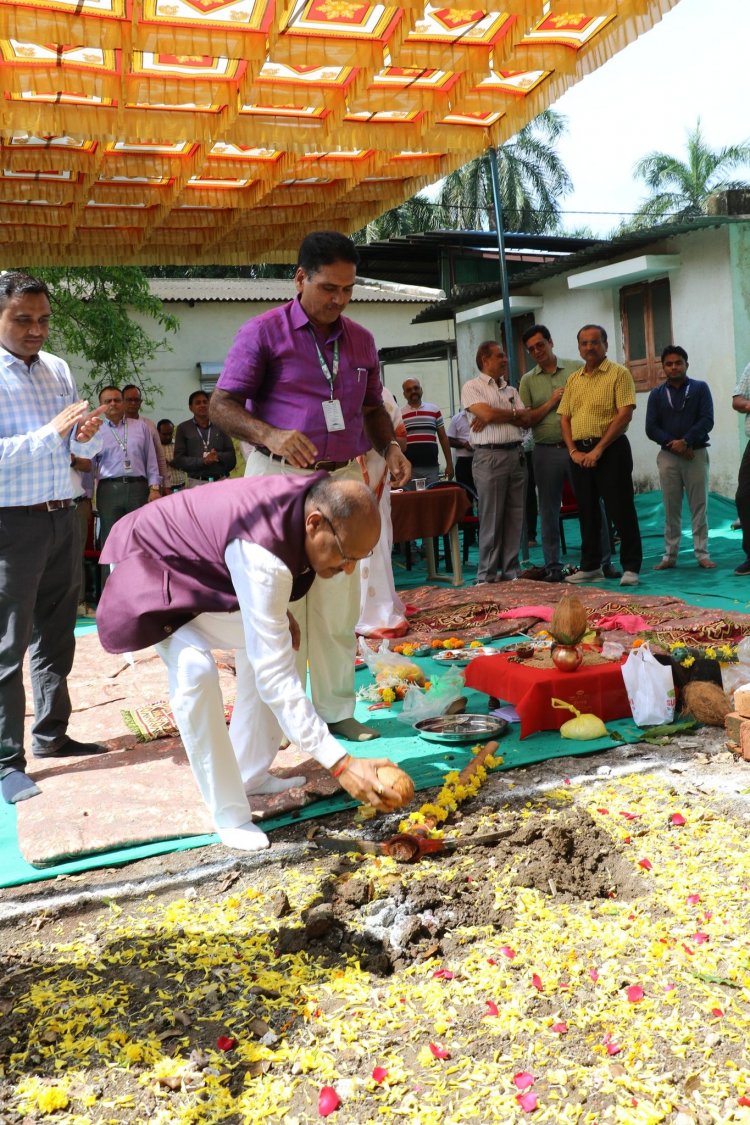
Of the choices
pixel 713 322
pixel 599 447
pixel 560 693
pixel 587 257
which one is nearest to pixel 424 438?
pixel 599 447

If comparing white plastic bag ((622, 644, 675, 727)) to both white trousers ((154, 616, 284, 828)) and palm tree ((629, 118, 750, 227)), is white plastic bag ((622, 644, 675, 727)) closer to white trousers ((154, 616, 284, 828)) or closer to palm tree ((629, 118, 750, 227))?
white trousers ((154, 616, 284, 828))

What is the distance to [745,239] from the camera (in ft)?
42.3

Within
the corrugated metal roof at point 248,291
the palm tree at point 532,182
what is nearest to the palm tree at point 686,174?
the palm tree at point 532,182

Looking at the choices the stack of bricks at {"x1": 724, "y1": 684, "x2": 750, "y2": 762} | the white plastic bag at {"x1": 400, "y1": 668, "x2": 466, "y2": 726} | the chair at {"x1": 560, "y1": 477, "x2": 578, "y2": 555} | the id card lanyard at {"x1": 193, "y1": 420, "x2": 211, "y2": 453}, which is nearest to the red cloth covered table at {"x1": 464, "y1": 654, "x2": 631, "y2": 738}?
the white plastic bag at {"x1": 400, "y1": 668, "x2": 466, "y2": 726}

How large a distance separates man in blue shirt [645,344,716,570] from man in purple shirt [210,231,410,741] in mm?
4899

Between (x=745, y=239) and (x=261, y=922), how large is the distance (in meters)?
12.3

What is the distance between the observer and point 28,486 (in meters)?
4.13

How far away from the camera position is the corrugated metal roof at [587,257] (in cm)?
1267

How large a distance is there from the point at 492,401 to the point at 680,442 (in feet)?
5.74

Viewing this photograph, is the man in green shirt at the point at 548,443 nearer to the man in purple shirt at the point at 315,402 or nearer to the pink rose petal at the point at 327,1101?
the man in purple shirt at the point at 315,402

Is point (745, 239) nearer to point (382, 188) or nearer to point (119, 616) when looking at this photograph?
point (382, 188)

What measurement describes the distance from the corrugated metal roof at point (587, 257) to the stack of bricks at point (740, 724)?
9.97 metres

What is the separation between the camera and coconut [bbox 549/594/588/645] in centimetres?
462

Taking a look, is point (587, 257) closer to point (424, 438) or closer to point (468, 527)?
point (424, 438)
